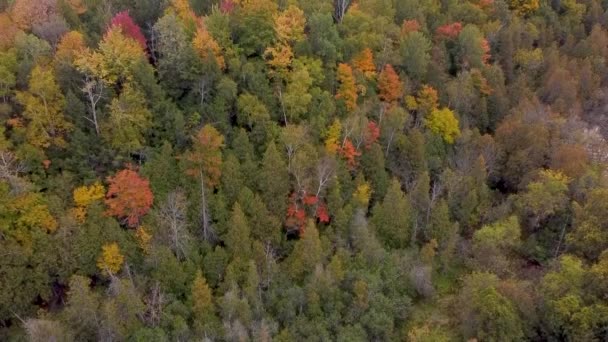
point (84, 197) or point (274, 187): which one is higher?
point (84, 197)

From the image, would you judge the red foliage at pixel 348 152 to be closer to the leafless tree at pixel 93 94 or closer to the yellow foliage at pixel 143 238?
the yellow foliage at pixel 143 238

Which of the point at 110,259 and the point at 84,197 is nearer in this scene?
the point at 110,259

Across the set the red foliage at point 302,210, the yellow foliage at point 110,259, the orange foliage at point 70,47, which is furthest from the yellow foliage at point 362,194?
the orange foliage at point 70,47

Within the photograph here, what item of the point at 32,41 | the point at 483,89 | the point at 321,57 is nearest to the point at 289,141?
the point at 321,57

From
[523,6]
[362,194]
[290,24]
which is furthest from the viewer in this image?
[523,6]

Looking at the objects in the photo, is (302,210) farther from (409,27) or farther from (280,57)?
(409,27)

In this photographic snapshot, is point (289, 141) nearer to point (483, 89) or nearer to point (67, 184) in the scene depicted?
point (67, 184)

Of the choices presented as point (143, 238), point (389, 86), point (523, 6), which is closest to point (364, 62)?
point (389, 86)
